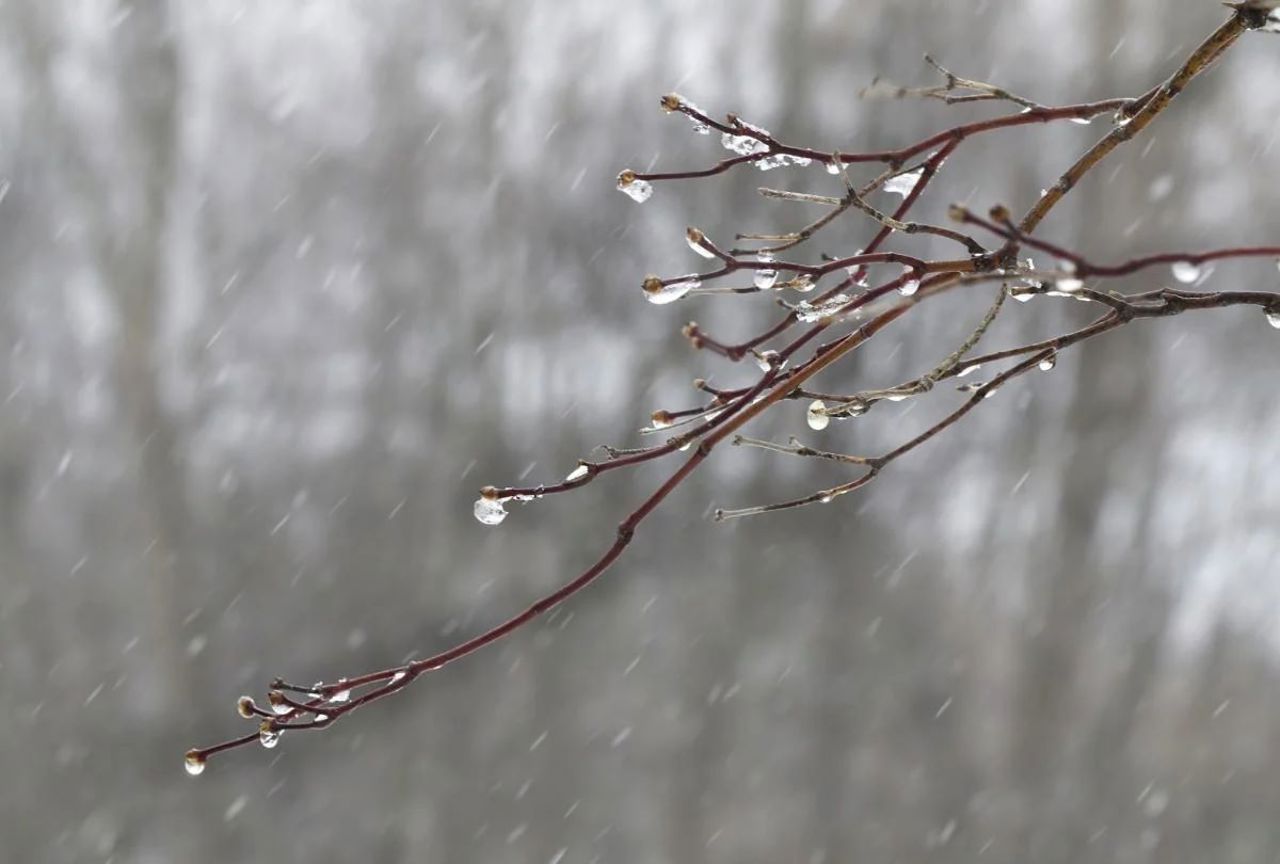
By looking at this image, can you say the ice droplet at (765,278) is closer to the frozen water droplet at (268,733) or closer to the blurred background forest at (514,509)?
the frozen water droplet at (268,733)

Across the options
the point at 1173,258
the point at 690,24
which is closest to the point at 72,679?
the point at 690,24

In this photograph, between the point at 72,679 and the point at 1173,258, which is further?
the point at 72,679

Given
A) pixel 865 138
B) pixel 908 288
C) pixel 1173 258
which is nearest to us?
pixel 1173 258

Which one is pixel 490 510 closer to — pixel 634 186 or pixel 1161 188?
pixel 634 186

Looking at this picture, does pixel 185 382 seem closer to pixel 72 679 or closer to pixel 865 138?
pixel 72 679

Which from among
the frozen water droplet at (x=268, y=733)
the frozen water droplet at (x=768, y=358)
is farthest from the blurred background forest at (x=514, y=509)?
the frozen water droplet at (x=268, y=733)

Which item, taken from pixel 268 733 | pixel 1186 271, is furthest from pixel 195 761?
pixel 1186 271
